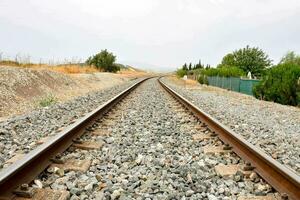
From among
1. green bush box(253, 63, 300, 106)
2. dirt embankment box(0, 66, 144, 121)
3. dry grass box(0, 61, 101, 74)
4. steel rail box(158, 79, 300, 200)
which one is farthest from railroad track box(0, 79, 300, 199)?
dry grass box(0, 61, 101, 74)

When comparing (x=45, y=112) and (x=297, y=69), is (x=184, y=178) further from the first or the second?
(x=297, y=69)

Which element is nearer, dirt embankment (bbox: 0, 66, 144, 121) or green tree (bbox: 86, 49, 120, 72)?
dirt embankment (bbox: 0, 66, 144, 121)

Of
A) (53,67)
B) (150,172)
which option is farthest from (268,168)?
(53,67)

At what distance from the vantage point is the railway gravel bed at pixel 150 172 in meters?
2.98

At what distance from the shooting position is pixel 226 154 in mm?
4227

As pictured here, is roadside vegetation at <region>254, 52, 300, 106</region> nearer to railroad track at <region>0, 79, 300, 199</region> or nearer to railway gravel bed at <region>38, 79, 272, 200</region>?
railroad track at <region>0, 79, 300, 199</region>

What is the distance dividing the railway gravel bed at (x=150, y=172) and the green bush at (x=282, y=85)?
9278mm

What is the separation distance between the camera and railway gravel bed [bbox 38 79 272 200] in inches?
117

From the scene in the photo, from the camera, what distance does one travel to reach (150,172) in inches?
139

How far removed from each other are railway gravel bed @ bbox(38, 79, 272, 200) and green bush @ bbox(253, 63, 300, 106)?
9278mm

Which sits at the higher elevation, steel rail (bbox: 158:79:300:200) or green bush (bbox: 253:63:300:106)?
green bush (bbox: 253:63:300:106)

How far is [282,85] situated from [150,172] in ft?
39.0

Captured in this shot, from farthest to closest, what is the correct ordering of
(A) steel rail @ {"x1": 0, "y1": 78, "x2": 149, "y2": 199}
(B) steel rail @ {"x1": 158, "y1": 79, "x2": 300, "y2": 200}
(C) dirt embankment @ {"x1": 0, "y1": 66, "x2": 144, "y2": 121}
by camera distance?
(C) dirt embankment @ {"x1": 0, "y1": 66, "x2": 144, "y2": 121} < (B) steel rail @ {"x1": 158, "y1": 79, "x2": 300, "y2": 200} < (A) steel rail @ {"x1": 0, "y1": 78, "x2": 149, "y2": 199}

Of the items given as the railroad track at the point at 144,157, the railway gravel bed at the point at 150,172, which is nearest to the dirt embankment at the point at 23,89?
the railroad track at the point at 144,157
